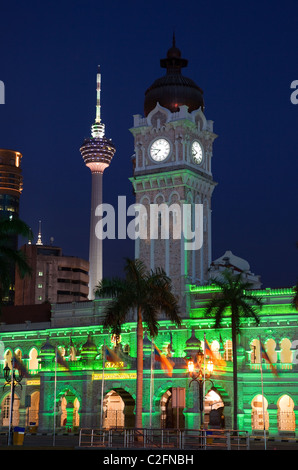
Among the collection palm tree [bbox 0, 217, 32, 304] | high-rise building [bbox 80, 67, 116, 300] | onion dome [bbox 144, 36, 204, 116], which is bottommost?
palm tree [bbox 0, 217, 32, 304]

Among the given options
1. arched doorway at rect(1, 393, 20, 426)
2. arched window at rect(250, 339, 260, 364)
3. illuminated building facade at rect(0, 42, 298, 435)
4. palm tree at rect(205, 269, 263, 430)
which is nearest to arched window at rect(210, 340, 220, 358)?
illuminated building facade at rect(0, 42, 298, 435)

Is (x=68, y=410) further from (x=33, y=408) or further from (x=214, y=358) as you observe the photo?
(x=214, y=358)

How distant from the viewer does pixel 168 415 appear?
73.4m

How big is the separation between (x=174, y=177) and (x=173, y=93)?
9072mm

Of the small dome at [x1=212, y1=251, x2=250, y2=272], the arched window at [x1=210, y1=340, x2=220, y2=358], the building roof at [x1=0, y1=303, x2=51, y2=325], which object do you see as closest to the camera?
the arched window at [x1=210, y1=340, x2=220, y2=358]

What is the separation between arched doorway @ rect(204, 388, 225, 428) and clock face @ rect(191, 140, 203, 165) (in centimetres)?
2311

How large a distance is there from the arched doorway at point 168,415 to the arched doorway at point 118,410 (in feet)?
9.92

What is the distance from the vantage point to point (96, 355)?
248ft

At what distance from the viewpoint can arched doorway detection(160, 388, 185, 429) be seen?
68.0 meters

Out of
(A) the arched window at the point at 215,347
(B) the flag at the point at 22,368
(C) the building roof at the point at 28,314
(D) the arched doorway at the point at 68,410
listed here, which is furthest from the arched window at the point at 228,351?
(C) the building roof at the point at 28,314

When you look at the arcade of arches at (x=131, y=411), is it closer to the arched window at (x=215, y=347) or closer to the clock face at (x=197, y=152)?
the arched window at (x=215, y=347)

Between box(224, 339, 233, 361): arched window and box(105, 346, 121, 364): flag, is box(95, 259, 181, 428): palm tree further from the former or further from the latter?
box(224, 339, 233, 361): arched window

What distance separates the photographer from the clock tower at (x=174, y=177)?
80.3 meters
